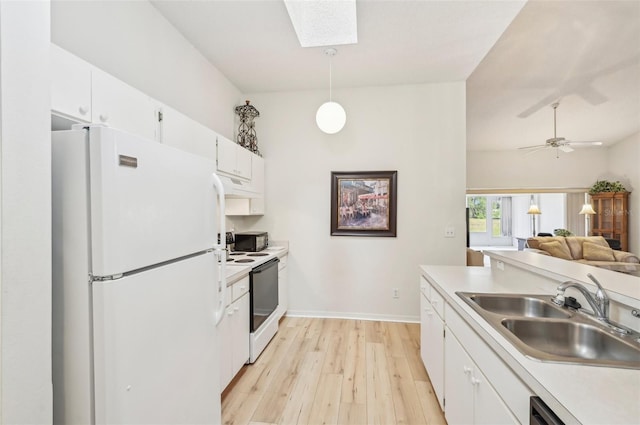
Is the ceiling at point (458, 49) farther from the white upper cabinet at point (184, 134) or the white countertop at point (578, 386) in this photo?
the white countertop at point (578, 386)

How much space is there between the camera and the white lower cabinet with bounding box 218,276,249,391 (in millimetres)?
2057

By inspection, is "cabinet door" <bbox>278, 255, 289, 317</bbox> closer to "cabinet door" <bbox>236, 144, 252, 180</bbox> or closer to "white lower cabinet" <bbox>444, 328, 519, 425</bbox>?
"cabinet door" <bbox>236, 144, 252, 180</bbox>

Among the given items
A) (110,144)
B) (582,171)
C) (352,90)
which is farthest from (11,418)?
(582,171)

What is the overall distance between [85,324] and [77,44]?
62.8 inches

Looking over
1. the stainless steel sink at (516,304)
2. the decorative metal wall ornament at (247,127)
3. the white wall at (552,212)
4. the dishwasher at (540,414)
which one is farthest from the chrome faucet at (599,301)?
the white wall at (552,212)

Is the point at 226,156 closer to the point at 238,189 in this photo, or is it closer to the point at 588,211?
the point at 238,189

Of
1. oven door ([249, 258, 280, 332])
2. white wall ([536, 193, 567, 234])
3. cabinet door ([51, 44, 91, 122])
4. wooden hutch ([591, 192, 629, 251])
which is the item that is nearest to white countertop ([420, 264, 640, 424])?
oven door ([249, 258, 280, 332])

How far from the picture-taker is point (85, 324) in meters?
0.98

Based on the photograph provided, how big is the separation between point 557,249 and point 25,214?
4.86 meters

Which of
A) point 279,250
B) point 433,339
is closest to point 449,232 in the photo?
point 433,339

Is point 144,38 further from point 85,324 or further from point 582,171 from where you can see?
point 582,171

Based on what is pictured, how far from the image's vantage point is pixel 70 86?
124 centimetres

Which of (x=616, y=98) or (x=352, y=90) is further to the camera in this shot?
(x=616, y=98)

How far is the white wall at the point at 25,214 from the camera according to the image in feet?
2.38
